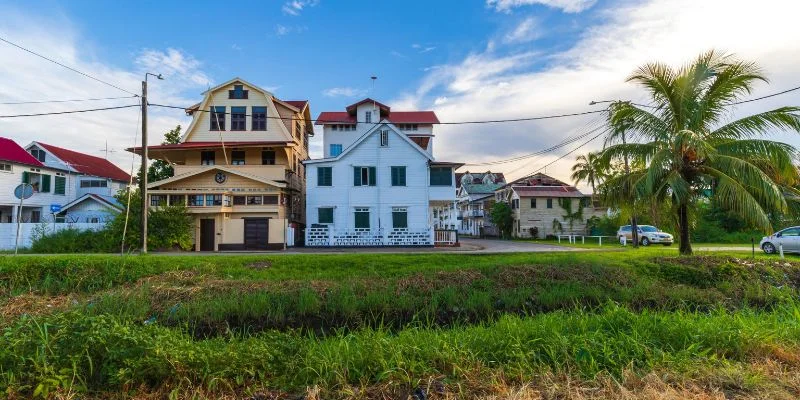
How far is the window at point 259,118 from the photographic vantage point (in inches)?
1216

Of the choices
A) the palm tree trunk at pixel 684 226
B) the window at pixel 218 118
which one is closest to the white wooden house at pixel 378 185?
the window at pixel 218 118

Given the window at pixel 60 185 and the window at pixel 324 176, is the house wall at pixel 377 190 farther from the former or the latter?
the window at pixel 60 185

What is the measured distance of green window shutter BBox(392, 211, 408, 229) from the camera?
28281mm

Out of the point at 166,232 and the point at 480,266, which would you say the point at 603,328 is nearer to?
the point at 480,266

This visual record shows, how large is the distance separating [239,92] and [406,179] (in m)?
14.6

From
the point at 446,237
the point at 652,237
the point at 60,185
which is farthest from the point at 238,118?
the point at 652,237

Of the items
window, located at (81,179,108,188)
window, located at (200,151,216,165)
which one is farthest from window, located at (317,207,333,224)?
window, located at (81,179,108,188)

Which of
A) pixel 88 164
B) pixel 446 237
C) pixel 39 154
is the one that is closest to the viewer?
pixel 446 237

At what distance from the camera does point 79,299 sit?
1110cm

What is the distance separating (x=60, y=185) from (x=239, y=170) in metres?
21.4

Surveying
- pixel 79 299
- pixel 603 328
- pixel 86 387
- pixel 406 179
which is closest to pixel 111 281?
pixel 79 299

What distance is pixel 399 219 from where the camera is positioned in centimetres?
2831

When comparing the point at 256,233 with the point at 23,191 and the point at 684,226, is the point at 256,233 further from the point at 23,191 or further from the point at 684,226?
the point at 684,226

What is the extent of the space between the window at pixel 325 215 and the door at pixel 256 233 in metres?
3.64
